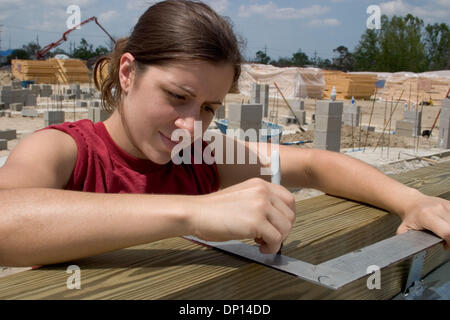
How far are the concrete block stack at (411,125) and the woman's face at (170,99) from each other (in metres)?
12.8

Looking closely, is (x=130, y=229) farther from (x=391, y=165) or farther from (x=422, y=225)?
(x=391, y=165)

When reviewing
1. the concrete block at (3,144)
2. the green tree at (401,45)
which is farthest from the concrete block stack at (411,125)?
the green tree at (401,45)

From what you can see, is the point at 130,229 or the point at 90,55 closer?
the point at 130,229

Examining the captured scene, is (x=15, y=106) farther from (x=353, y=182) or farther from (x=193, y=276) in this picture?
(x=193, y=276)

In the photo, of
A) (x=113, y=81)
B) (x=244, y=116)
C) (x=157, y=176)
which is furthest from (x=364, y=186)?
(x=244, y=116)

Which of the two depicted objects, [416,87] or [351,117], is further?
[416,87]

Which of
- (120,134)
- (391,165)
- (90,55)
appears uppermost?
(90,55)

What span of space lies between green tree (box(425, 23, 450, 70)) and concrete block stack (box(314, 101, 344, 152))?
5508cm

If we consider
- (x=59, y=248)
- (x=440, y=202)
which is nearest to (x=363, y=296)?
(x=440, y=202)

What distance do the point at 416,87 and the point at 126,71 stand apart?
28.7 m

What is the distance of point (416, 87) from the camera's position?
27.1 m

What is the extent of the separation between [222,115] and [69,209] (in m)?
14.9

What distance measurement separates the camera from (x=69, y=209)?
0.94 metres

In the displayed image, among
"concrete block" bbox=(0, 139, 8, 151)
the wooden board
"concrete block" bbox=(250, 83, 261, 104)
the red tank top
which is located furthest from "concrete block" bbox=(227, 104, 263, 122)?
"concrete block" bbox=(250, 83, 261, 104)
